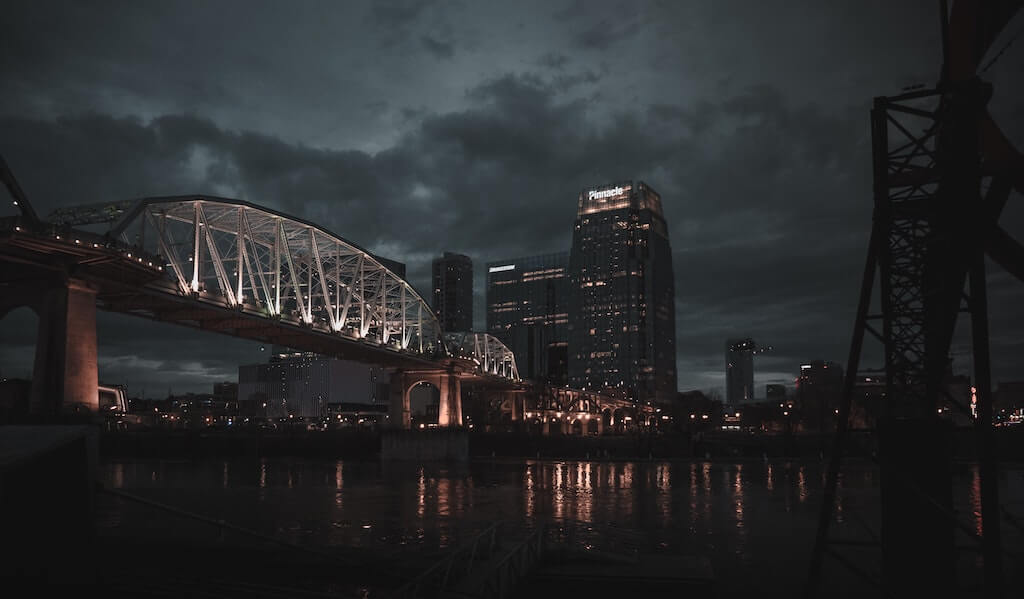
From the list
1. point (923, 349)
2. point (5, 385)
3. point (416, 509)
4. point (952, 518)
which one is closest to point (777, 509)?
point (416, 509)

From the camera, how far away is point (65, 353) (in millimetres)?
55094

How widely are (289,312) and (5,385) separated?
3050 cm

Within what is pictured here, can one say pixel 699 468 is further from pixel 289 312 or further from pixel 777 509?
pixel 289 312

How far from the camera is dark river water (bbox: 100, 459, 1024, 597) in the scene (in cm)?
2886

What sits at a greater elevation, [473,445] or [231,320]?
[231,320]

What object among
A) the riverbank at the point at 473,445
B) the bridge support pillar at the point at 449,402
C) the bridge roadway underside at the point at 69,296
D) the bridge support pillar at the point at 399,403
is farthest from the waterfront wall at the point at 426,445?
the bridge roadway underside at the point at 69,296

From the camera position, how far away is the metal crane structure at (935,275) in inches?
525

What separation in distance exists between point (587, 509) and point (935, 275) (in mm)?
32353

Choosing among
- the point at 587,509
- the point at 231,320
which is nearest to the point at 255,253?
the point at 231,320

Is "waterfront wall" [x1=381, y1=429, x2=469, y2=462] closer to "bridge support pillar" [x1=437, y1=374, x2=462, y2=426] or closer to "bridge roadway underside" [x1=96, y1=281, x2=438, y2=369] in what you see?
"bridge roadway underside" [x1=96, y1=281, x2=438, y2=369]

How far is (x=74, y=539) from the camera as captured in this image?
42.6 feet

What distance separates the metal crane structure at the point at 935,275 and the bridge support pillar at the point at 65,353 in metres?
55.0

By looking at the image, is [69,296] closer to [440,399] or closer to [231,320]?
[231,320]

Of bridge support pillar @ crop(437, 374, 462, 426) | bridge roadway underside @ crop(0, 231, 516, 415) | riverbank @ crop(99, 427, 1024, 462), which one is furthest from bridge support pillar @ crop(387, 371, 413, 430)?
bridge roadway underside @ crop(0, 231, 516, 415)
